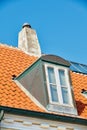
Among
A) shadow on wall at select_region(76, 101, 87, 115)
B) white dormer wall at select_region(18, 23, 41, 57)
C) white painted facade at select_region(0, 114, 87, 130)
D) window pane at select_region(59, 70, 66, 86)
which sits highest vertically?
white dormer wall at select_region(18, 23, 41, 57)

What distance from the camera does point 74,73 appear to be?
1852 cm

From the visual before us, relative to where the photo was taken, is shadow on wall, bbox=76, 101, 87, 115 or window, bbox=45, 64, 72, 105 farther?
shadow on wall, bbox=76, 101, 87, 115

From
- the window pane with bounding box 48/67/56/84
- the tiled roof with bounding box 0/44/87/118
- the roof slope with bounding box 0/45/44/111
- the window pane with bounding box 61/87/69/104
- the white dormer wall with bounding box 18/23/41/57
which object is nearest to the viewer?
the roof slope with bounding box 0/45/44/111

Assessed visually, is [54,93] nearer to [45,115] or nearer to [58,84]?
[58,84]

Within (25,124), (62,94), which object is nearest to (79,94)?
(62,94)

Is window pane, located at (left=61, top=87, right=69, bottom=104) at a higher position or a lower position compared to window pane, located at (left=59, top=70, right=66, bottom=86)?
lower

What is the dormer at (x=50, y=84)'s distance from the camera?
43.8 ft

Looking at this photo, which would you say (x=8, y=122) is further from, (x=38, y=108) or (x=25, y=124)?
(x=38, y=108)

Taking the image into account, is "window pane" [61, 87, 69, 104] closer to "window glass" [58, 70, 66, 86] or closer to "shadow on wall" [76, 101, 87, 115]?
"window glass" [58, 70, 66, 86]

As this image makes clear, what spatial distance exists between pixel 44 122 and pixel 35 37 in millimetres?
7259

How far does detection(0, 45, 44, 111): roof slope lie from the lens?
1266cm

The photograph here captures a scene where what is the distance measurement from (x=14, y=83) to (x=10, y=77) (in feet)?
1.34

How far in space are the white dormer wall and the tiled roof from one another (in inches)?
17.2

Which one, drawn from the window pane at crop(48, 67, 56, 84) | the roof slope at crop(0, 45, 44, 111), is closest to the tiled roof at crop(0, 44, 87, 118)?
the roof slope at crop(0, 45, 44, 111)
